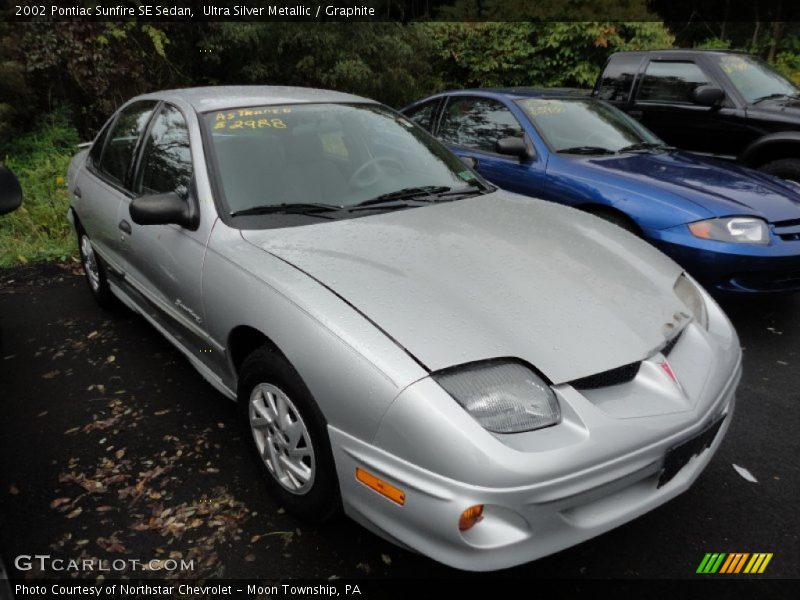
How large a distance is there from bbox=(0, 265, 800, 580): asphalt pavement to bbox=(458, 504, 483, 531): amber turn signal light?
0.56 metres

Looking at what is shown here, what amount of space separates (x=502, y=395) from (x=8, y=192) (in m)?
1.98

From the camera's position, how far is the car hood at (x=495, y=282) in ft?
6.09

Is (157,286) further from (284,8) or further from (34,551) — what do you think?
(284,8)

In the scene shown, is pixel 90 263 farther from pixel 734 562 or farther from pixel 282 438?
pixel 734 562

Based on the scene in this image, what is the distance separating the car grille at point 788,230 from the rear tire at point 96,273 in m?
4.28

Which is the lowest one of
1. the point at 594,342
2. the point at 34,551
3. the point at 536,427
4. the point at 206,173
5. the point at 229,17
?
the point at 34,551

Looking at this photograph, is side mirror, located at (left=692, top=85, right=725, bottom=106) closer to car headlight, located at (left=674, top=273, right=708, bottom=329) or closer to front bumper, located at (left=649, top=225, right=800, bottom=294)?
front bumper, located at (left=649, top=225, right=800, bottom=294)

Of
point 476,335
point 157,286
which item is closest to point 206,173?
point 157,286

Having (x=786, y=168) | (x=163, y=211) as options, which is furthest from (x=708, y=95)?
(x=163, y=211)

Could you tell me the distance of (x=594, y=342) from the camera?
1922 mm

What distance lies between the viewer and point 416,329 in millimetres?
1850

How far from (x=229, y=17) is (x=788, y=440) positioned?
9133 mm

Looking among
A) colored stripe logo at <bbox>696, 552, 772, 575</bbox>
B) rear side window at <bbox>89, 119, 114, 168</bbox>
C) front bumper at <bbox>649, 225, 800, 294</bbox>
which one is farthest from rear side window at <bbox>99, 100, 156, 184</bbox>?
colored stripe logo at <bbox>696, 552, 772, 575</bbox>

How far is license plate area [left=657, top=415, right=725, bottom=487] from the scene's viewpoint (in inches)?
73.1
